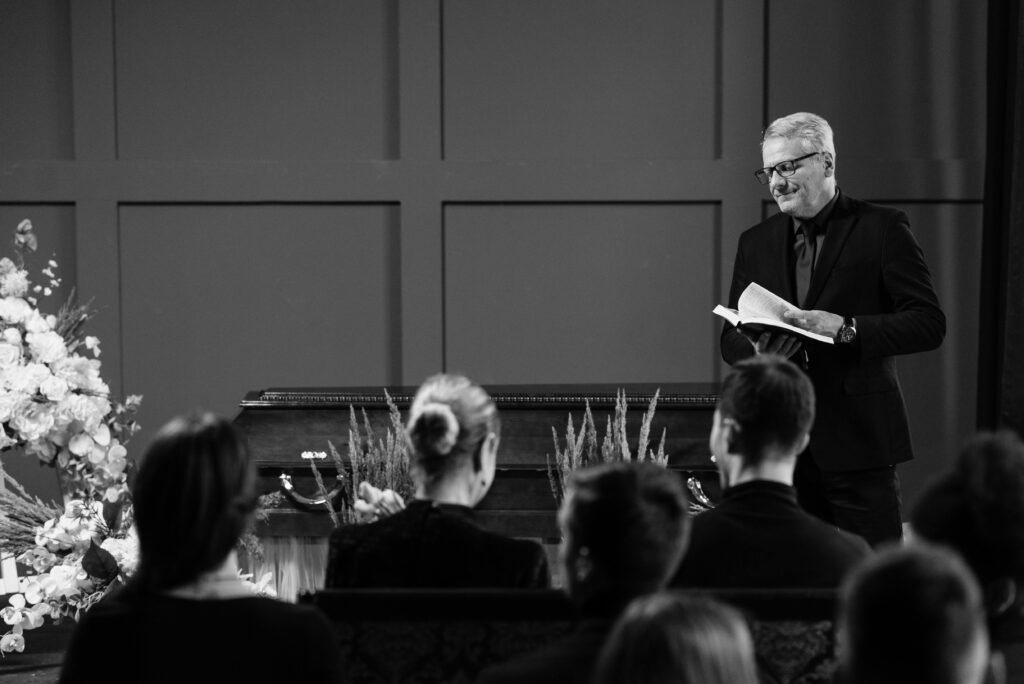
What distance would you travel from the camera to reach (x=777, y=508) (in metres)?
2.15

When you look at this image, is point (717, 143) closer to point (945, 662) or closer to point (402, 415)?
point (402, 415)

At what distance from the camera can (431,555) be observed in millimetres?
2158

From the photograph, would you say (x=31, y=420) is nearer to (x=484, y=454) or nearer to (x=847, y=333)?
(x=484, y=454)

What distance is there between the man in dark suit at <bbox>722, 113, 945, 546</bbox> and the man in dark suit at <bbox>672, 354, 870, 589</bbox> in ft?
3.48

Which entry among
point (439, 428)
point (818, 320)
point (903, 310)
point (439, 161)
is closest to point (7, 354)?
point (439, 428)

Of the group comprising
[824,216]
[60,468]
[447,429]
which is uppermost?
[824,216]

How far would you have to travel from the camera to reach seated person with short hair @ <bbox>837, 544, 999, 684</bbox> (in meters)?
1.09

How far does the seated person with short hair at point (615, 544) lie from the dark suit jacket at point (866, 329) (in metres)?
1.88

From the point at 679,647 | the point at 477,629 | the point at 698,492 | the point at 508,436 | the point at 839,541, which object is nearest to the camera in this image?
the point at 679,647

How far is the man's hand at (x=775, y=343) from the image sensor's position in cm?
331

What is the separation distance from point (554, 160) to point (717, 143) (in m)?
0.69

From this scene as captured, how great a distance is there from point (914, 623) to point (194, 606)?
922mm

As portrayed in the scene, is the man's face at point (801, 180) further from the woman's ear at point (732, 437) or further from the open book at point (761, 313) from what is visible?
the woman's ear at point (732, 437)

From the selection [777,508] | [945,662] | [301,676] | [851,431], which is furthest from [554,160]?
[945,662]
